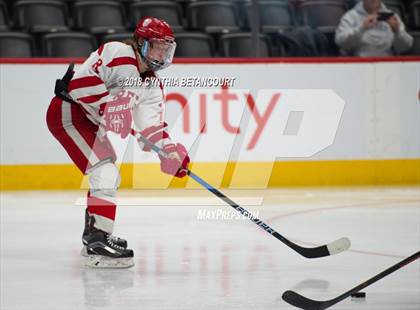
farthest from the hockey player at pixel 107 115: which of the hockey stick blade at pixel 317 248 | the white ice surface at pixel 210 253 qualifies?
the hockey stick blade at pixel 317 248

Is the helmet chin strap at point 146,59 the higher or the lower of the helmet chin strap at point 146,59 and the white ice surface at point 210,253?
the higher

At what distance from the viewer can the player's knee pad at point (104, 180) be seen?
16.4ft

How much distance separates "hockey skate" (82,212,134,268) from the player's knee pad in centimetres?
22

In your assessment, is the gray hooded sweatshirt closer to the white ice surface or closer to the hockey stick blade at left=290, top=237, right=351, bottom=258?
the white ice surface

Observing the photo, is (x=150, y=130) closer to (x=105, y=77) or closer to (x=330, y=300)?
(x=105, y=77)

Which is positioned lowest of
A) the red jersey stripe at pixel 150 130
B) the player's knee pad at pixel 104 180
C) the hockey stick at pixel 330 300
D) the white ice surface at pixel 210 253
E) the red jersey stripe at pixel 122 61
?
the white ice surface at pixel 210 253

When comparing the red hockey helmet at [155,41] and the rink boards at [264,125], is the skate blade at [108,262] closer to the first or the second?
the red hockey helmet at [155,41]

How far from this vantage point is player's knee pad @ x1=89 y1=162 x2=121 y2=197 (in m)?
5.00

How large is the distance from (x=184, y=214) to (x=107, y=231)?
204 cm

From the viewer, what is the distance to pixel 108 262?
16.5 ft

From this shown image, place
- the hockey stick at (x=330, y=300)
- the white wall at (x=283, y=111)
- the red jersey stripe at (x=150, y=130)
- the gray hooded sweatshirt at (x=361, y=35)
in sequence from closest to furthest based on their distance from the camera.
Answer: the hockey stick at (x=330, y=300), the red jersey stripe at (x=150, y=130), the white wall at (x=283, y=111), the gray hooded sweatshirt at (x=361, y=35)

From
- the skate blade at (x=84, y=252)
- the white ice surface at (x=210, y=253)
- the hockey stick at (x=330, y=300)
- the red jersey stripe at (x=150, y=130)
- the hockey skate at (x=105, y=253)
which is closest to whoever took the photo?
the hockey stick at (x=330, y=300)

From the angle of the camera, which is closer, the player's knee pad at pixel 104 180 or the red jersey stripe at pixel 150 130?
the player's knee pad at pixel 104 180

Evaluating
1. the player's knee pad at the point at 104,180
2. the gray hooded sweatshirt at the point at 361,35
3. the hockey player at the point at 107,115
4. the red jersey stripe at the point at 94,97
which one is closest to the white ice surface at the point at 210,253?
the hockey player at the point at 107,115
